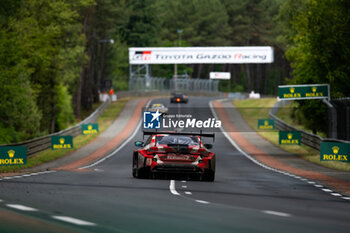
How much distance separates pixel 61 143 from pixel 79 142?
368 inches

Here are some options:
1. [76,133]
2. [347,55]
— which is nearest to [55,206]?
[347,55]

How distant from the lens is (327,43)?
151 feet

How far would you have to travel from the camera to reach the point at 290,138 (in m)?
46.4

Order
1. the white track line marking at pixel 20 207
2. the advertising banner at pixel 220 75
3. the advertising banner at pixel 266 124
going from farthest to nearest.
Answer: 1. the advertising banner at pixel 220 75
2. the advertising banner at pixel 266 124
3. the white track line marking at pixel 20 207

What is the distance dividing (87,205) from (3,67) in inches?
1349

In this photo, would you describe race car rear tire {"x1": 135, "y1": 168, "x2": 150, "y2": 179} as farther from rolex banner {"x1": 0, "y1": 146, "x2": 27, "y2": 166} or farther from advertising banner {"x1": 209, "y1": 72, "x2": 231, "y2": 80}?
advertising banner {"x1": 209, "y1": 72, "x2": 231, "y2": 80}

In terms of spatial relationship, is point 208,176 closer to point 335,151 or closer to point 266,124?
point 335,151

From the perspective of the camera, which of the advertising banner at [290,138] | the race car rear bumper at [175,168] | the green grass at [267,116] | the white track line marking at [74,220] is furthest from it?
the advertising banner at [290,138]

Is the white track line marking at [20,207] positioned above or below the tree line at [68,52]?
below

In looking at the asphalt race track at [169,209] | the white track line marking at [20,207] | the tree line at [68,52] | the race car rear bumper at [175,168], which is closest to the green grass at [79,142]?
the tree line at [68,52]

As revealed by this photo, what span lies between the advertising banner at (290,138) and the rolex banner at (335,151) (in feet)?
46.9

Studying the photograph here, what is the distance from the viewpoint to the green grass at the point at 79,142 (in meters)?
32.6

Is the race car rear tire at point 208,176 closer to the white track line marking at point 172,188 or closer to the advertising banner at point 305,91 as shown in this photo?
the white track line marking at point 172,188

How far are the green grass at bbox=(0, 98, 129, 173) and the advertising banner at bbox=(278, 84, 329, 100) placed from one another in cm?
1313
